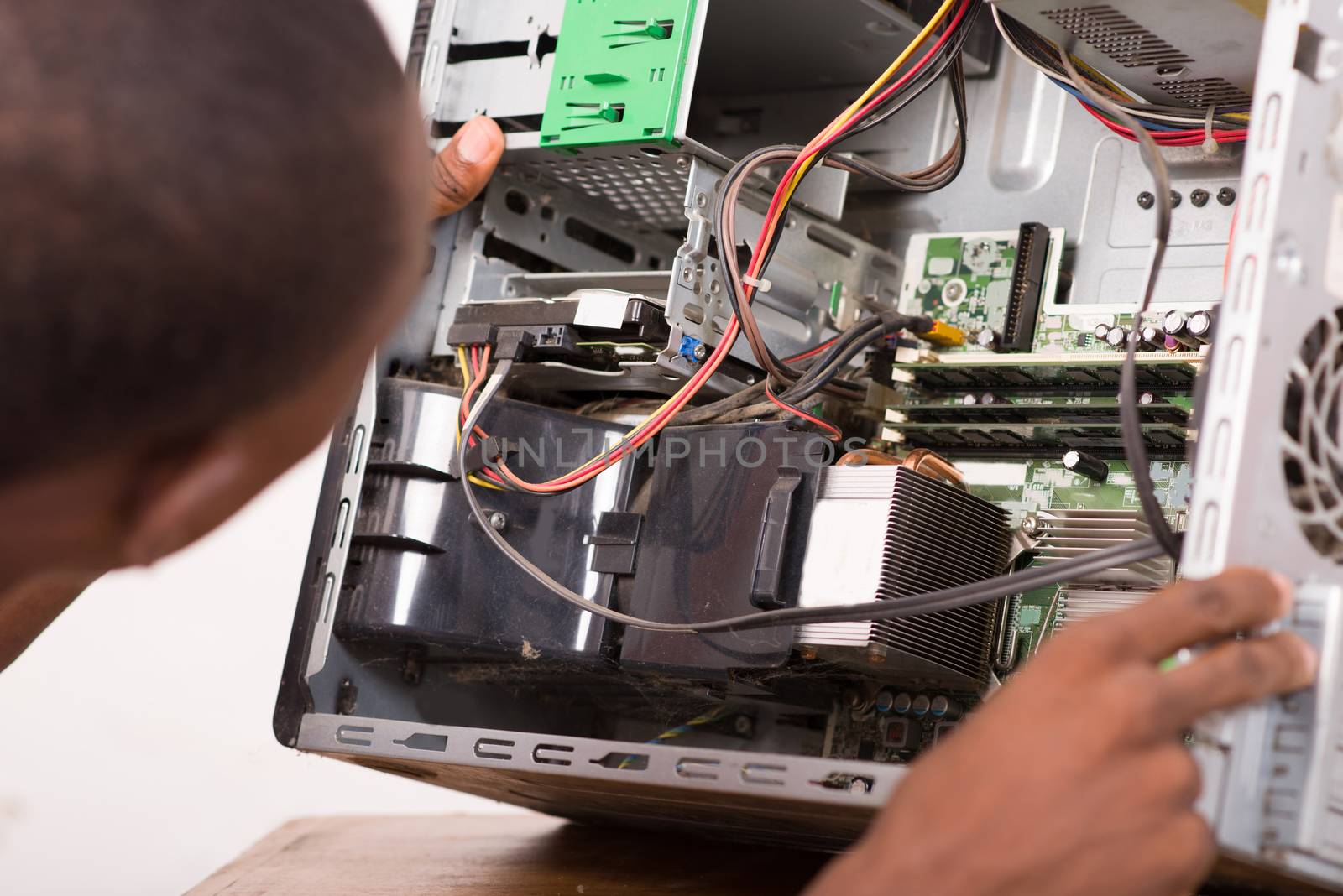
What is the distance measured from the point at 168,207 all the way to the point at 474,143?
958mm

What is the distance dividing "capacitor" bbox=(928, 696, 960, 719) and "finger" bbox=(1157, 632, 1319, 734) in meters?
0.52

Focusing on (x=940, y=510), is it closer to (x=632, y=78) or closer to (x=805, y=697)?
(x=805, y=697)

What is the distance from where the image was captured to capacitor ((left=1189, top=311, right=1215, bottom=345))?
1197 millimetres

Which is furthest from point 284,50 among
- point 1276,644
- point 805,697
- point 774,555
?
point 805,697

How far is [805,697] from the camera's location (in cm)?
139

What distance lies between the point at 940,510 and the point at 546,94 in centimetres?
60

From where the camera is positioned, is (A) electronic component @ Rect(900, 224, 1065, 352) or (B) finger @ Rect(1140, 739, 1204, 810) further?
(A) electronic component @ Rect(900, 224, 1065, 352)

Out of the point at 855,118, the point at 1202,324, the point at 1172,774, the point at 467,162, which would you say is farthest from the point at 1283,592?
the point at 467,162

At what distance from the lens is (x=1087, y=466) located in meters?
1.30

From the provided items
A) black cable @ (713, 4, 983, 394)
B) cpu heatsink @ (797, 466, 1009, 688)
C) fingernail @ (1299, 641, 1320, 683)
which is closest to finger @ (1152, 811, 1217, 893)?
fingernail @ (1299, 641, 1320, 683)

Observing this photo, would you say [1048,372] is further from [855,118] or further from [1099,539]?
[855,118]

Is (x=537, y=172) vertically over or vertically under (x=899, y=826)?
over

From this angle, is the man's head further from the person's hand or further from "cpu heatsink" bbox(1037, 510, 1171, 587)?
→ "cpu heatsink" bbox(1037, 510, 1171, 587)

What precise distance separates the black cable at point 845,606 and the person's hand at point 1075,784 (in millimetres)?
163
